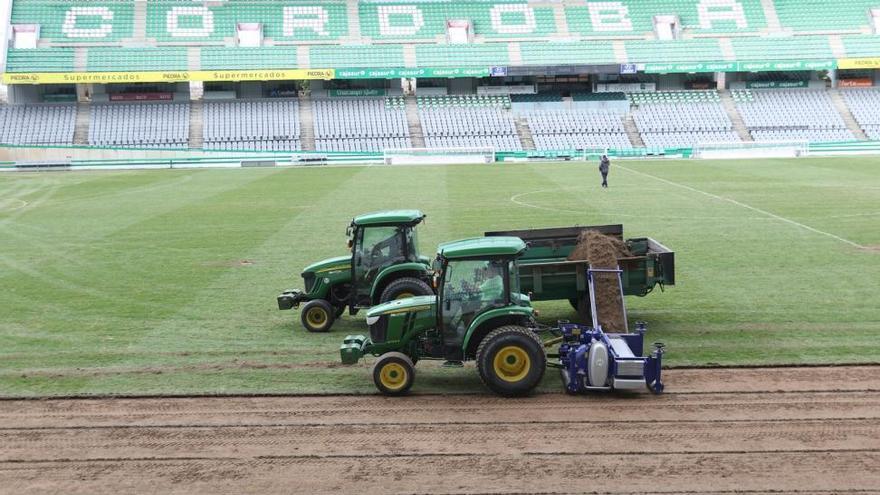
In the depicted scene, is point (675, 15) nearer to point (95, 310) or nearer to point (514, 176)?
point (514, 176)

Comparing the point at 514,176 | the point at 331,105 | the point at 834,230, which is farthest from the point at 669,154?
the point at 834,230

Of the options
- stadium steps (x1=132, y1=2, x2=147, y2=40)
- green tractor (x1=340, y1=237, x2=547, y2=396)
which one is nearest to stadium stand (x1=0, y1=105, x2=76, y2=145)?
stadium steps (x1=132, y1=2, x2=147, y2=40)

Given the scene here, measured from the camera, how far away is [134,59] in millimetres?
74438

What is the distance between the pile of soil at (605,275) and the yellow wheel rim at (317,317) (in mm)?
4413

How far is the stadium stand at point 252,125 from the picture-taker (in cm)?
7075

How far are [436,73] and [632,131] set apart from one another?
17.1 m

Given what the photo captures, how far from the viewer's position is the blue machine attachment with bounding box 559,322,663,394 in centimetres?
1138

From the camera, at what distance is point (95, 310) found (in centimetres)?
1702

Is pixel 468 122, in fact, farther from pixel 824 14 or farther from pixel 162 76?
pixel 824 14

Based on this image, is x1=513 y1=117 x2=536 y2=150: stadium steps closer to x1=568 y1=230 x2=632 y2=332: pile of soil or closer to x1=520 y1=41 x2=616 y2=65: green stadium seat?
x1=520 y1=41 x2=616 y2=65: green stadium seat

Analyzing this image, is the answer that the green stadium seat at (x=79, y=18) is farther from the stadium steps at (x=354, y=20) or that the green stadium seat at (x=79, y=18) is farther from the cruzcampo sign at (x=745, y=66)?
the cruzcampo sign at (x=745, y=66)

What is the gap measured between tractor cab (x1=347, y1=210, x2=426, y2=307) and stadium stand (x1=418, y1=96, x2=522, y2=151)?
55244 mm

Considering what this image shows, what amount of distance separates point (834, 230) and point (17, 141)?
208ft

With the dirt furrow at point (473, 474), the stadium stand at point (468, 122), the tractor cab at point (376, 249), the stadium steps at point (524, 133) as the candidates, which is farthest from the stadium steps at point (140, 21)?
the dirt furrow at point (473, 474)
